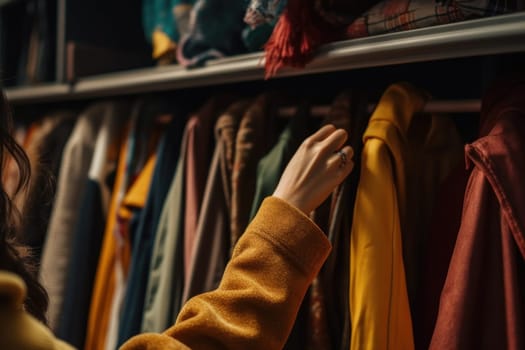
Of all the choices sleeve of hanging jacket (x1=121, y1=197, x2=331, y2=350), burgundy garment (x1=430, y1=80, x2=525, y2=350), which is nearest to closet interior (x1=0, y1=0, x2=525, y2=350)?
burgundy garment (x1=430, y1=80, x2=525, y2=350)

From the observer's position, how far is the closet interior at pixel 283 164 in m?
0.74

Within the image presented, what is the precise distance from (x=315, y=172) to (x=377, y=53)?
0.71ft

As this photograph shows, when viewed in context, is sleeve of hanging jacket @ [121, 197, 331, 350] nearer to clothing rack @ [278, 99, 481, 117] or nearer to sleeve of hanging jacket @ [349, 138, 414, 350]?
sleeve of hanging jacket @ [349, 138, 414, 350]

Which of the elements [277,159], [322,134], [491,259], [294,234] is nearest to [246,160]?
[277,159]

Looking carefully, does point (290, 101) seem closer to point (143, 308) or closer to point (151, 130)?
point (151, 130)

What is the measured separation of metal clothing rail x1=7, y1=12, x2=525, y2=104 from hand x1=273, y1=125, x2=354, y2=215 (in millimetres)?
141

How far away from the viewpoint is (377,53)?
87 centimetres

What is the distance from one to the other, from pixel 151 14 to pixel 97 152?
1.26ft

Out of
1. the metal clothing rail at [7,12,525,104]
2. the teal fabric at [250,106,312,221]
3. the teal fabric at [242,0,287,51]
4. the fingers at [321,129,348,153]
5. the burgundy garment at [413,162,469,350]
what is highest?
the teal fabric at [242,0,287,51]

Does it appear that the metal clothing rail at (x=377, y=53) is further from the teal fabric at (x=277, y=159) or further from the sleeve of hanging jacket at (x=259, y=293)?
the sleeve of hanging jacket at (x=259, y=293)

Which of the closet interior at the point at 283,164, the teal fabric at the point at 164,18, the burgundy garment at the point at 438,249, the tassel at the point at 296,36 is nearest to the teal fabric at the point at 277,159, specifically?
the closet interior at the point at 283,164

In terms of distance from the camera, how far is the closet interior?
0.74 meters

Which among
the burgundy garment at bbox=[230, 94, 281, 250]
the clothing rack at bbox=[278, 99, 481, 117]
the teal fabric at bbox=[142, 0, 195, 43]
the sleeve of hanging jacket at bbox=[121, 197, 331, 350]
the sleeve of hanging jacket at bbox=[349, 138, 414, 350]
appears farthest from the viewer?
the teal fabric at bbox=[142, 0, 195, 43]

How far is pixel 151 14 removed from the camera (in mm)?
1462
